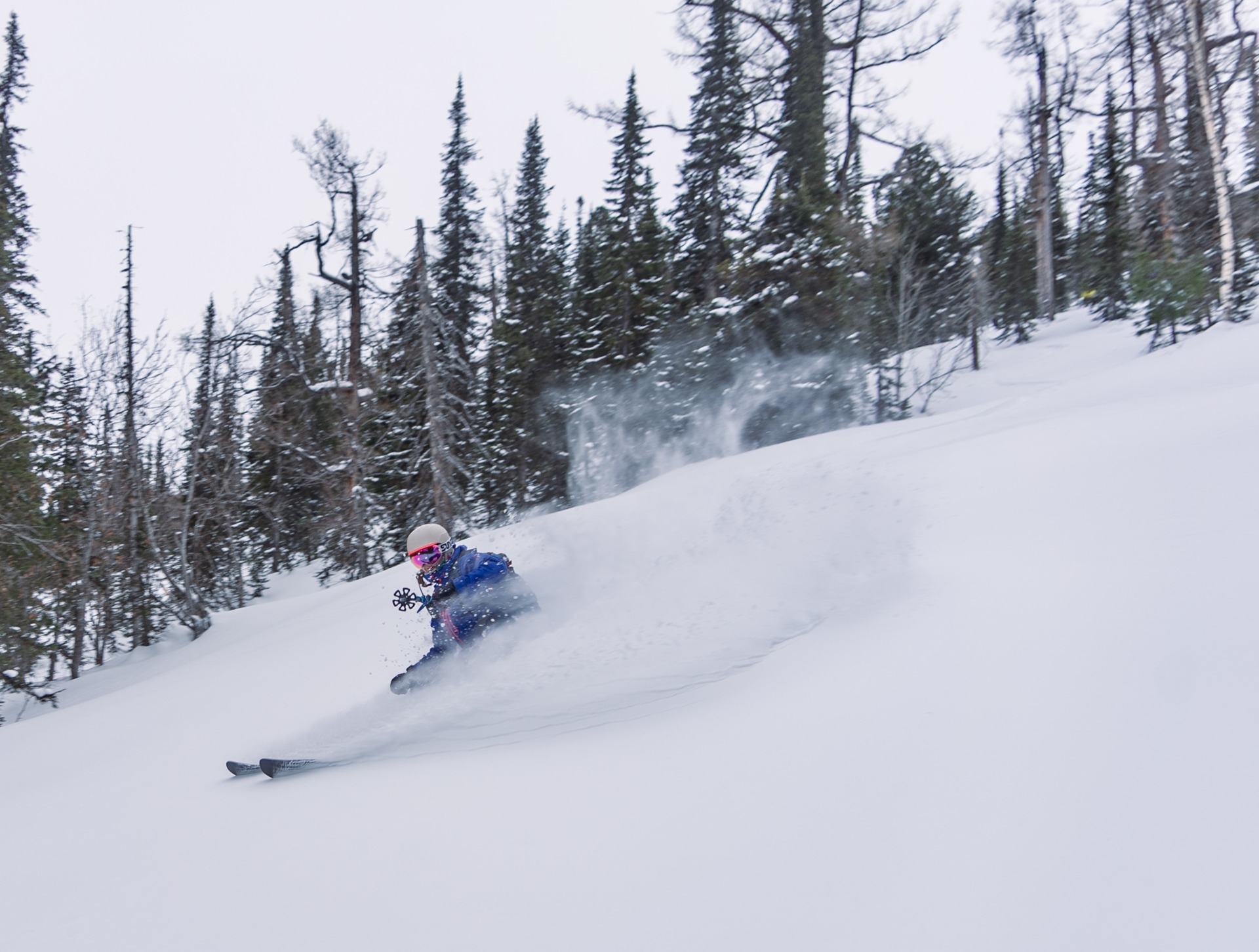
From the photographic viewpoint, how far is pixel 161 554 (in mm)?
15594

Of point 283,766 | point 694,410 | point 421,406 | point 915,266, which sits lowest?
point 283,766

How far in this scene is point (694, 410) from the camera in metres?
17.9

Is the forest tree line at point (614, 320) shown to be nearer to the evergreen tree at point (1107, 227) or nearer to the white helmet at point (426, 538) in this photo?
the evergreen tree at point (1107, 227)

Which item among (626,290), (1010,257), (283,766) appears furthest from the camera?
(1010,257)

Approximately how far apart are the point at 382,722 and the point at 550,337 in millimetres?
22679

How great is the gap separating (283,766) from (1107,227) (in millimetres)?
32898

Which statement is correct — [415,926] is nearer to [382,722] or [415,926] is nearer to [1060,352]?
[382,722]

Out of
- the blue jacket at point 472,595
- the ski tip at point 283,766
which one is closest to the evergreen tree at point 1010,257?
the blue jacket at point 472,595

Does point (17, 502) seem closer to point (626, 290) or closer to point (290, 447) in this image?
point (290, 447)

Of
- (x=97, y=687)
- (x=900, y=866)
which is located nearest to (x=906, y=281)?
(x=900, y=866)

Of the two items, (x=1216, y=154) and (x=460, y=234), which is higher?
(x=460, y=234)

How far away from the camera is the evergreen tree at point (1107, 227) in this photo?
2145cm

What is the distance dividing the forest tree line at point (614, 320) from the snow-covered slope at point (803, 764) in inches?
356

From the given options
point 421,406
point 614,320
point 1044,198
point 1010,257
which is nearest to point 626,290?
point 614,320
